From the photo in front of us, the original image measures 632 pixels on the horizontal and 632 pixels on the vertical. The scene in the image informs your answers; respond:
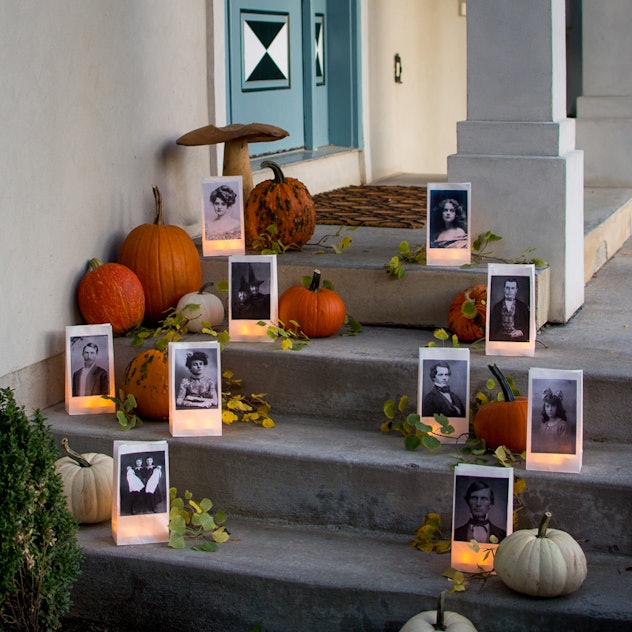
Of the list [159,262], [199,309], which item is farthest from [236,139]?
[199,309]

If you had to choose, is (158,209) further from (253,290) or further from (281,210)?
(253,290)

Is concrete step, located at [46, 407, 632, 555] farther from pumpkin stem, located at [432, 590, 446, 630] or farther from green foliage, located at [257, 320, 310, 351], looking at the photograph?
pumpkin stem, located at [432, 590, 446, 630]

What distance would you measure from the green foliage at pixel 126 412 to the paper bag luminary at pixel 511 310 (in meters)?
1.18

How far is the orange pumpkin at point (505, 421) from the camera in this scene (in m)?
3.40

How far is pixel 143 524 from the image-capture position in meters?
3.33

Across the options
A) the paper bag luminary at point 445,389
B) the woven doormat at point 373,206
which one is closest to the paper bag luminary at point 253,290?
the paper bag luminary at point 445,389

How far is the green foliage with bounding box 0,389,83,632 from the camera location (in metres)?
2.83

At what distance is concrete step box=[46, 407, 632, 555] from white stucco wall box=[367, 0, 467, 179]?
4.07 m

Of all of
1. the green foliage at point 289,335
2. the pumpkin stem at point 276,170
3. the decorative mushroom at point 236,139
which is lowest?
the green foliage at point 289,335

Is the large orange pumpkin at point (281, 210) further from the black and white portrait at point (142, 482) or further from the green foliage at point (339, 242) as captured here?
the black and white portrait at point (142, 482)

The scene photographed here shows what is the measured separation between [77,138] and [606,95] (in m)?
4.19

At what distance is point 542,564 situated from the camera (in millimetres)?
2918

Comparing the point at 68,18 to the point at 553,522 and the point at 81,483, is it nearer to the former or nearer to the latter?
the point at 81,483

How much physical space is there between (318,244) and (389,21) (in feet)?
11.6
